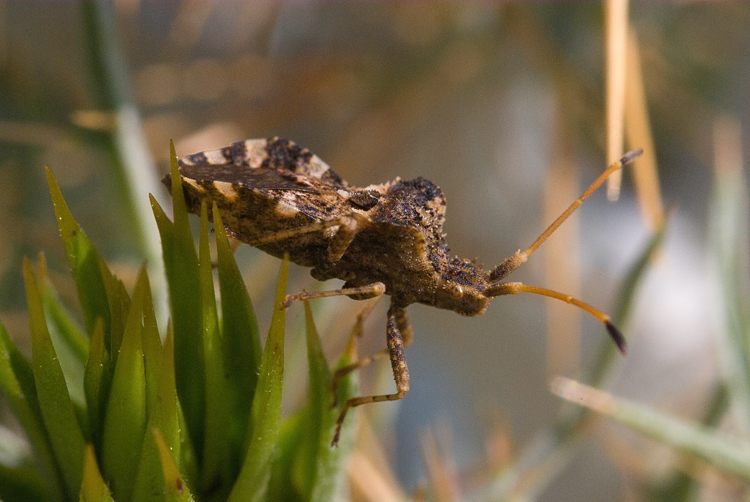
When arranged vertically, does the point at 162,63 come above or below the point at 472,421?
above

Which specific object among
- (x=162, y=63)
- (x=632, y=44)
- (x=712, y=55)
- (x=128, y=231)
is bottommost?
(x=128, y=231)

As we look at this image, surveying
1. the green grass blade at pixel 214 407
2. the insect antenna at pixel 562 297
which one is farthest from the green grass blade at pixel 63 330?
the insect antenna at pixel 562 297

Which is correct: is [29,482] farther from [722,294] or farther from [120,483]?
[722,294]

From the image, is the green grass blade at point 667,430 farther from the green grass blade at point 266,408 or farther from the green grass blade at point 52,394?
the green grass blade at point 52,394

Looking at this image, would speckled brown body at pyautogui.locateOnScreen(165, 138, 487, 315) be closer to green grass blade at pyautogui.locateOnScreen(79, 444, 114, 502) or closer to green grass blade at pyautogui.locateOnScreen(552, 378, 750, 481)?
green grass blade at pyautogui.locateOnScreen(552, 378, 750, 481)

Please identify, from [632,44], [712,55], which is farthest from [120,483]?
[712,55]

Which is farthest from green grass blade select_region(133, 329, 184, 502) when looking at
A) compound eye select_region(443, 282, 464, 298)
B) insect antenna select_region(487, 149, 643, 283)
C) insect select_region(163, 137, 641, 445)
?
insect antenna select_region(487, 149, 643, 283)

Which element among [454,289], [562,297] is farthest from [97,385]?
[562,297]
